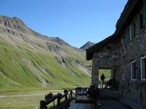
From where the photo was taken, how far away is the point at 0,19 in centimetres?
18262

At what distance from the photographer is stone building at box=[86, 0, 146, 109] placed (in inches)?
519

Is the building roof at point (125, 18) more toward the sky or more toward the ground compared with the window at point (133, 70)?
more toward the sky

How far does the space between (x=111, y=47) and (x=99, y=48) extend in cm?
99

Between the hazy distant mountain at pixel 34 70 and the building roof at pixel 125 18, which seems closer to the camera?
the building roof at pixel 125 18

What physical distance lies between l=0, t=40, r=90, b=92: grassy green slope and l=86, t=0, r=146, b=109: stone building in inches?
2687

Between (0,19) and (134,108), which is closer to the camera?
(134,108)

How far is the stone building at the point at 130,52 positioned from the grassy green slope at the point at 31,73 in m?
68.2

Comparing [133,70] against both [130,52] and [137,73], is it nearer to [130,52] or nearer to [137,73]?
[130,52]

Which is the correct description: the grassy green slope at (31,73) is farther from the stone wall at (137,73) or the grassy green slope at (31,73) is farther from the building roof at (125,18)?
the stone wall at (137,73)

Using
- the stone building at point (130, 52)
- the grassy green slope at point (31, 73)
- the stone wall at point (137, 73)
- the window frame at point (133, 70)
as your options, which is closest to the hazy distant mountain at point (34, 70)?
the grassy green slope at point (31, 73)

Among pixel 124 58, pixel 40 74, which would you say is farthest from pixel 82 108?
pixel 40 74

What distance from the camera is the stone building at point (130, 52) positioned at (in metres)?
13.2

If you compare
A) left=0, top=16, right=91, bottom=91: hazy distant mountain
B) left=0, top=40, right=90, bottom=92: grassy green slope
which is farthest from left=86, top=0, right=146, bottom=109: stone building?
left=0, top=40, right=90, bottom=92: grassy green slope

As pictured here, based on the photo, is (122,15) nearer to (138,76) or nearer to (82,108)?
(138,76)
